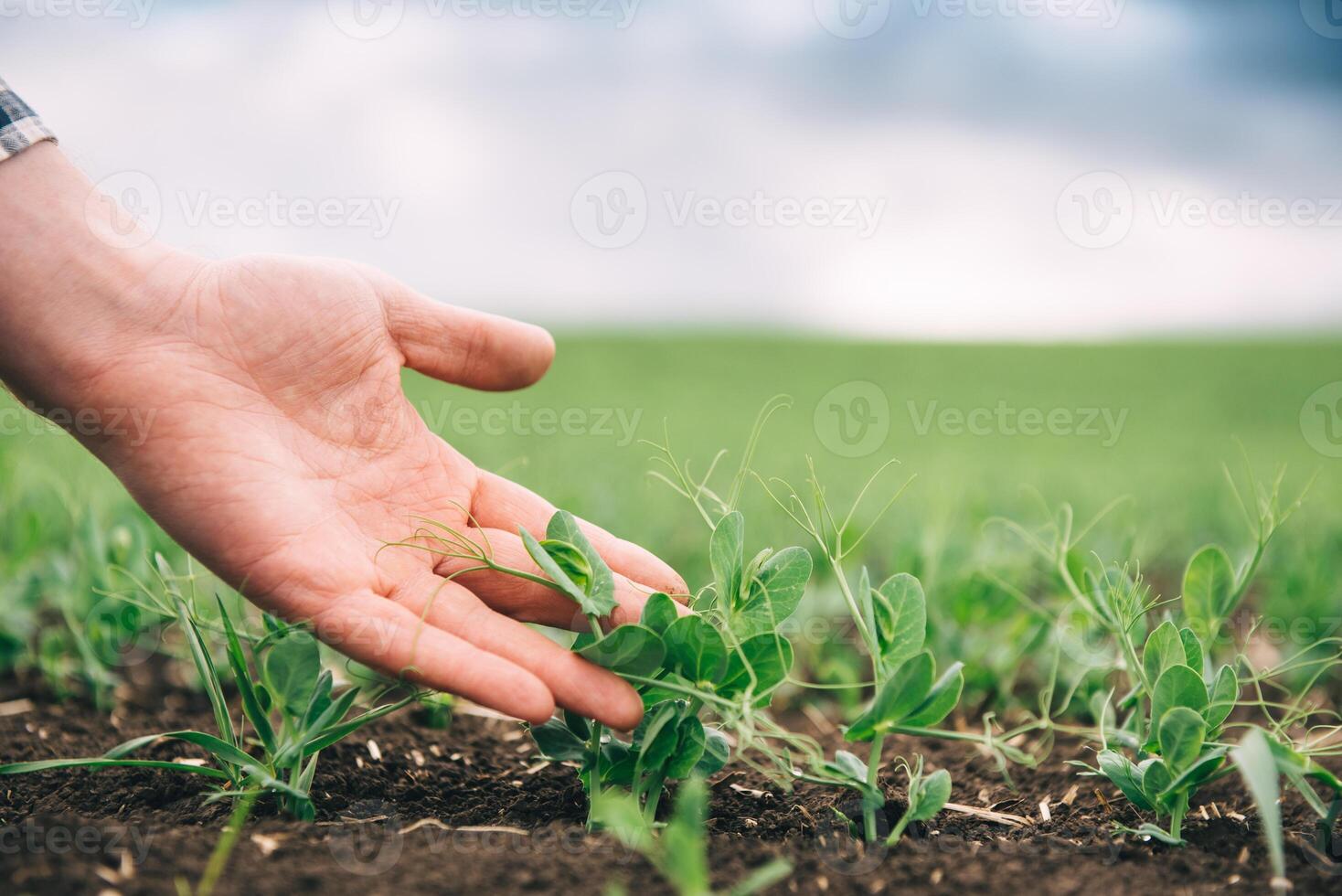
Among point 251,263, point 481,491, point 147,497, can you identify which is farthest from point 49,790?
point 251,263

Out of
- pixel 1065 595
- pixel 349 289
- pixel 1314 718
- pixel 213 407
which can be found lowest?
pixel 1314 718

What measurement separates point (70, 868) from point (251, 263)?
3.58 ft

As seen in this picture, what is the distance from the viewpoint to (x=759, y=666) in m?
1.29

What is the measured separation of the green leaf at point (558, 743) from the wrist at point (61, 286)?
984mm

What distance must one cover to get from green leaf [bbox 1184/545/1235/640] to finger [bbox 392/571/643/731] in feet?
3.01

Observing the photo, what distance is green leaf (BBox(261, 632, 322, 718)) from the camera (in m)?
1.30

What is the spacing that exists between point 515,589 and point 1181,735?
0.97 metres

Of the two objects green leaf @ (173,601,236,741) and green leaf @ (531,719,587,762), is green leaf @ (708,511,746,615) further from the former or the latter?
green leaf @ (173,601,236,741)

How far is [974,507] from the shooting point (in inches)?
125

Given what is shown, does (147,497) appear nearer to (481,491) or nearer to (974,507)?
(481,491)
